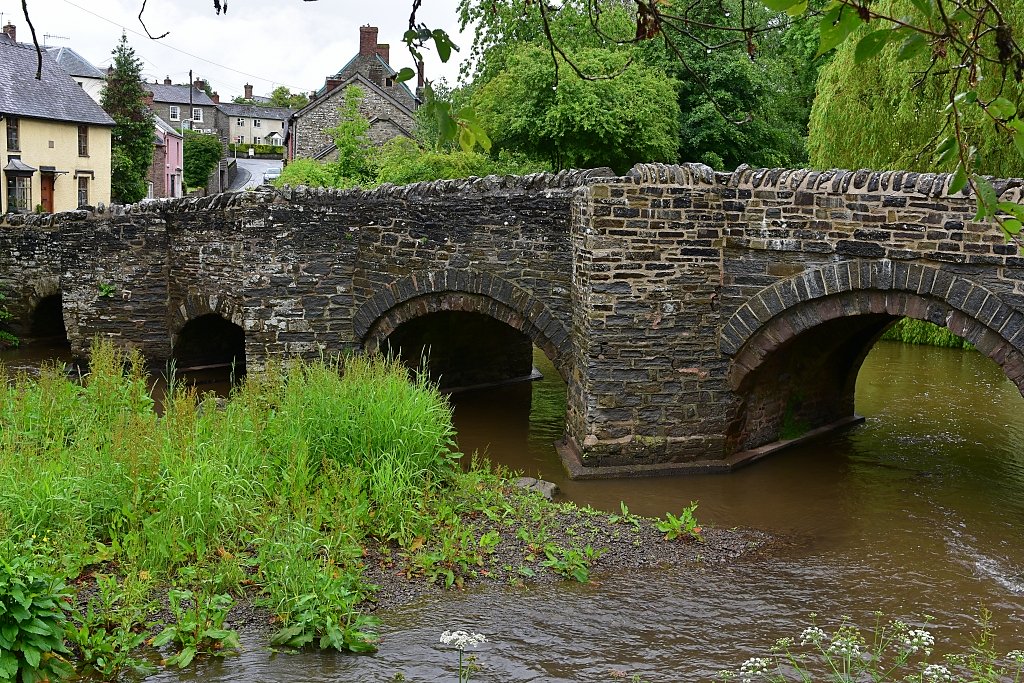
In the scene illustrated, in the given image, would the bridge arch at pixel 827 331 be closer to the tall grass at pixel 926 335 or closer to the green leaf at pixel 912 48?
the tall grass at pixel 926 335

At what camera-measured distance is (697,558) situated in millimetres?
8898

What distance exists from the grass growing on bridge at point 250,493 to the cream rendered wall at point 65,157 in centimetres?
2341

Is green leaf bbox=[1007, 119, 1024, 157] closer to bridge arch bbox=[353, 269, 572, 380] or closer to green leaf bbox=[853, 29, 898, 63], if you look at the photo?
green leaf bbox=[853, 29, 898, 63]

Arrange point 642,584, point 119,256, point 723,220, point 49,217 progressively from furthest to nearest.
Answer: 1. point 49,217
2. point 119,256
3. point 723,220
4. point 642,584

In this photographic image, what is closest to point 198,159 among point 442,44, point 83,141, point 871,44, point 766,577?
point 83,141

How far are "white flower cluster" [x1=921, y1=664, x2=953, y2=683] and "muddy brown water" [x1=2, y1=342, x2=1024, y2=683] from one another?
4.39 ft

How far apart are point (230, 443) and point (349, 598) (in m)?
2.25

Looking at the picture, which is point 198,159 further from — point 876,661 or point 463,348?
point 876,661

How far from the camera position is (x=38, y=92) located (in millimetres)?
31859

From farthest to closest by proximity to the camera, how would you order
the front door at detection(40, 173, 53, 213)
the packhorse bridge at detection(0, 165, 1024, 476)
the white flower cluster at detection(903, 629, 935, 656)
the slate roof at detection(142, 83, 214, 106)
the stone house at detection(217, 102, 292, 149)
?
1. the stone house at detection(217, 102, 292, 149)
2. the slate roof at detection(142, 83, 214, 106)
3. the front door at detection(40, 173, 53, 213)
4. the packhorse bridge at detection(0, 165, 1024, 476)
5. the white flower cluster at detection(903, 629, 935, 656)

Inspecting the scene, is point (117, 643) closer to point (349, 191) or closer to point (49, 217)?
point (349, 191)

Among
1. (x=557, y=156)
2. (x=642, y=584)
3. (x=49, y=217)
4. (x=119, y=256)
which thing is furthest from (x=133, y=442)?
(x=557, y=156)

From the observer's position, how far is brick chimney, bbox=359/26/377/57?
4403cm

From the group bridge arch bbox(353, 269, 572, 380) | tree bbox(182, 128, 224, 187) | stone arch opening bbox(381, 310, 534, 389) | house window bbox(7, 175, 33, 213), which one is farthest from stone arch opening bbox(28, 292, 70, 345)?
tree bbox(182, 128, 224, 187)
